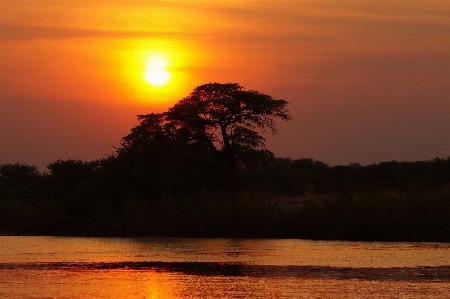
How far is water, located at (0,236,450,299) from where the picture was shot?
60.9 ft

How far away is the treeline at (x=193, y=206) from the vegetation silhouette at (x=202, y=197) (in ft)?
0.16

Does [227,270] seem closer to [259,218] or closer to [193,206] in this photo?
[259,218]

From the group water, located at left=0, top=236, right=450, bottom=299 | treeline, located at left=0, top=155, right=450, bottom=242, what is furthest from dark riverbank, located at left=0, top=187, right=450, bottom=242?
water, located at left=0, top=236, right=450, bottom=299

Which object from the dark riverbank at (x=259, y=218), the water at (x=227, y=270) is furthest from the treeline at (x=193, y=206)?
the water at (x=227, y=270)

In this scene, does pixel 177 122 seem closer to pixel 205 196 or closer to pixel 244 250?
pixel 205 196

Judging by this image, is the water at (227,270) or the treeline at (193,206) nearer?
the water at (227,270)

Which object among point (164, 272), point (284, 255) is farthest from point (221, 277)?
point (284, 255)

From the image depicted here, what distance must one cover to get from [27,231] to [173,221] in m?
9.72

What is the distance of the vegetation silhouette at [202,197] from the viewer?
35.4 m

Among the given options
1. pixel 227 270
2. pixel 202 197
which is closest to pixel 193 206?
pixel 202 197

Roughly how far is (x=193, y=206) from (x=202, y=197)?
763 mm

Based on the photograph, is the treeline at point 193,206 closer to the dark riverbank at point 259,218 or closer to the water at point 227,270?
the dark riverbank at point 259,218

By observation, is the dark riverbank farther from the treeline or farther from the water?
the water

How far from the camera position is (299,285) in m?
19.6
